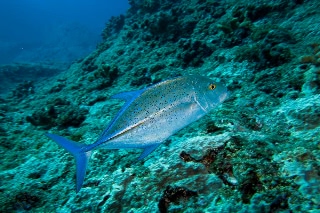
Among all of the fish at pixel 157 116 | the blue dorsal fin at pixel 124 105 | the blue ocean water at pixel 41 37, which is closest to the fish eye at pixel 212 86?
the fish at pixel 157 116

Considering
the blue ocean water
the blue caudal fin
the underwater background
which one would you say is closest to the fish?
the blue caudal fin

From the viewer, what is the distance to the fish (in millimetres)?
1914

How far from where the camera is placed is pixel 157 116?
1.91 meters

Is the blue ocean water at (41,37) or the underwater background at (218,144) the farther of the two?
the blue ocean water at (41,37)

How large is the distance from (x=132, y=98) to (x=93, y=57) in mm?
9559

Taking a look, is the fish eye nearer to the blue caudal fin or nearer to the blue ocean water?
the blue caudal fin

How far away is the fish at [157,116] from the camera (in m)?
1.91

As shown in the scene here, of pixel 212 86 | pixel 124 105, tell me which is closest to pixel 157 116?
pixel 124 105

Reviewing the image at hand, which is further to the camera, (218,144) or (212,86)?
(218,144)

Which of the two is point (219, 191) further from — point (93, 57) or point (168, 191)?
point (93, 57)

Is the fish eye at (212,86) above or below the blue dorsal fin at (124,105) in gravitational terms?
below

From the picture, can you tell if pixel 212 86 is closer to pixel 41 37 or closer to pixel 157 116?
pixel 157 116

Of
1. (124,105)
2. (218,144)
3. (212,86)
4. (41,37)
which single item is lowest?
(218,144)

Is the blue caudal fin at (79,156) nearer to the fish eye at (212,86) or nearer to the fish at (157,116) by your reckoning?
the fish at (157,116)
